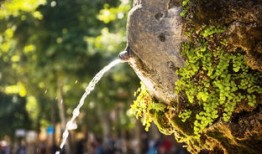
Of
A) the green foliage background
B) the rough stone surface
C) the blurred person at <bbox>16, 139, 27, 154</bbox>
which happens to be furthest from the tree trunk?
the blurred person at <bbox>16, 139, 27, 154</bbox>

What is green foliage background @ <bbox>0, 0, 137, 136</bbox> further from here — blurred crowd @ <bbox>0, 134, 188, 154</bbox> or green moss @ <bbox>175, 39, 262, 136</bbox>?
green moss @ <bbox>175, 39, 262, 136</bbox>

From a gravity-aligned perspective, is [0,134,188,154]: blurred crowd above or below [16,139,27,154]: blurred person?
below

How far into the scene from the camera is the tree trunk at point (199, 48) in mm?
4656

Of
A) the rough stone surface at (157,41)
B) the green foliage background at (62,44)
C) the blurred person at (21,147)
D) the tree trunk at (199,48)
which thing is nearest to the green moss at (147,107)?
the tree trunk at (199,48)

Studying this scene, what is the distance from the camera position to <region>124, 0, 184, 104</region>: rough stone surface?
16.8 ft

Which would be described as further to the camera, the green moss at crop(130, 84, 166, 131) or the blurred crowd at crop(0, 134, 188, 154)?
the blurred crowd at crop(0, 134, 188, 154)

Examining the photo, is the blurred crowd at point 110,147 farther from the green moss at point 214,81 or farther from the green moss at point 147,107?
the green moss at point 214,81

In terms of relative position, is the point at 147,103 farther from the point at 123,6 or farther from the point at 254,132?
the point at 123,6

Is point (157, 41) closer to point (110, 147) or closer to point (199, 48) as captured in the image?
point (199, 48)

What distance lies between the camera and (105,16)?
48.7 ft

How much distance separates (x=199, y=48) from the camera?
4930 mm

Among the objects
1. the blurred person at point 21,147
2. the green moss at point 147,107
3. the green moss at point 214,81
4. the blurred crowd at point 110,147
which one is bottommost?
the green moss at point 214,81

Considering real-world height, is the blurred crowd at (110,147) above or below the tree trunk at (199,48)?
above

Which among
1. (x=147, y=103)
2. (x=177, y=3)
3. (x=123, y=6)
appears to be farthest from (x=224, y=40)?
(x=123, y=6)
